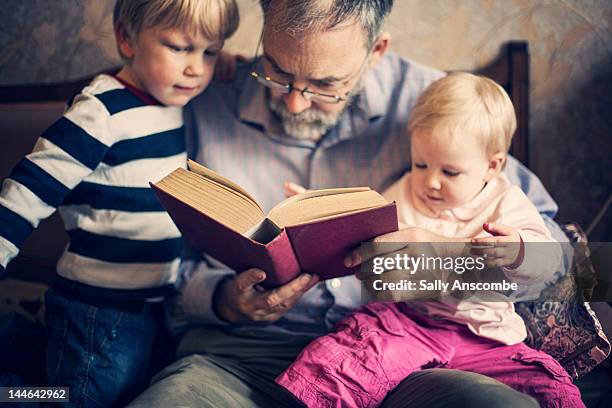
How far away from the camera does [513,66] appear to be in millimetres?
1439

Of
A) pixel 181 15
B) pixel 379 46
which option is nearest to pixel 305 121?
pixel 379 46

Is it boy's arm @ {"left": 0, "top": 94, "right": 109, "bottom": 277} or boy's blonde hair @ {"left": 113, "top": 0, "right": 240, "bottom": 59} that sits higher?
boy's blonde hair @ {"left": 113, "top": 0, "right": 240, "bottom": 59}

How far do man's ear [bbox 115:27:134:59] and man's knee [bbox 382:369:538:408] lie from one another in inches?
35.9

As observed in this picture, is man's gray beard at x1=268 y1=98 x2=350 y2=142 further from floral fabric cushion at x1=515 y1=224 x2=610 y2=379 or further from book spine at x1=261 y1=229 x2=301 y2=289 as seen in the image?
floral fabric cushion at x1=515 y1=224 x2=610 y2=379

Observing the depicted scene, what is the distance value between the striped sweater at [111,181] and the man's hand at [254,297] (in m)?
0.17

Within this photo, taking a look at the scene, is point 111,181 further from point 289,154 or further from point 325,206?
point 325,206

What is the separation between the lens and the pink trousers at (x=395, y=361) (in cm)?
107

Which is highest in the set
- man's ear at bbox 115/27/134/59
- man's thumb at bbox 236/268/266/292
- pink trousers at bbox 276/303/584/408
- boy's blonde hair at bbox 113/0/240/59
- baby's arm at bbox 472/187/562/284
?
boy's blonde hair at bbox 113/0/240/59

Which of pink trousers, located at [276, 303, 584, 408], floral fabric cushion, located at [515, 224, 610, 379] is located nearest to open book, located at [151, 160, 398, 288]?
pink trousers, located at [276, 303, 584, 408]

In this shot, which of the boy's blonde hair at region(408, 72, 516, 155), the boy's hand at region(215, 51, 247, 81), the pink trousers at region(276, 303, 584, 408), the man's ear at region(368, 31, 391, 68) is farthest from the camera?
the boy's hand at region(215, 51, 247, 81)

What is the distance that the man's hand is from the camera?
1.15 meters

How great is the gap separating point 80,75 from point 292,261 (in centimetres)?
85

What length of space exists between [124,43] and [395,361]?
894mm

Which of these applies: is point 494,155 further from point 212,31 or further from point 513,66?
point 212,31
